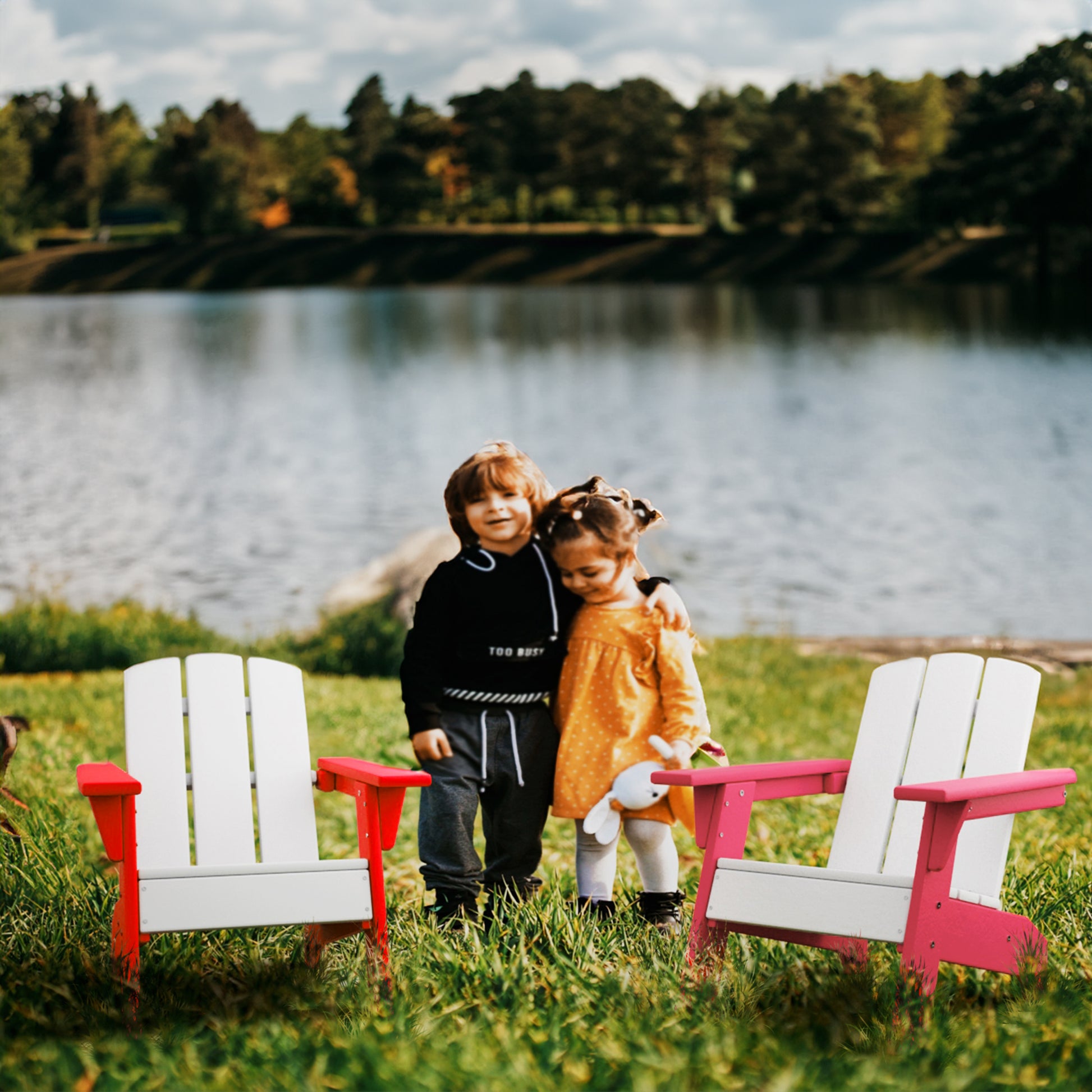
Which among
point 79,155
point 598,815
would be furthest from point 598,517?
point 79,155

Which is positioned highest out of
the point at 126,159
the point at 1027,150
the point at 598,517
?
the point at 126,159

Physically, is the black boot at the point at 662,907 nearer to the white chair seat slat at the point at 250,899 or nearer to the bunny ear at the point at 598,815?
the bunny ear at the point at 598,815

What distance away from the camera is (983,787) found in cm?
248

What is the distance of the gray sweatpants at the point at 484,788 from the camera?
2.89 metres

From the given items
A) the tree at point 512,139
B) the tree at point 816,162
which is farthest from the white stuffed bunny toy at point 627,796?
the tree at point 816,162

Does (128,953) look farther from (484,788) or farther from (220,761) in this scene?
(484,788)

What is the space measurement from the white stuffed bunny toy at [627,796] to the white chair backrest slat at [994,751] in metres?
0.69

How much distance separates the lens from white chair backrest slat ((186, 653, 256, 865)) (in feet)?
9.50

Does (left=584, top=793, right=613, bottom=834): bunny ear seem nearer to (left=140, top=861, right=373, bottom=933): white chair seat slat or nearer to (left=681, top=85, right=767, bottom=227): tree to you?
(left=140, top=861, right=373, bottom=933): white chair seat slat

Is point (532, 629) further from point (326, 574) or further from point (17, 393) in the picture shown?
point (17, 393)

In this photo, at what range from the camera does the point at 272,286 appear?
21.4m

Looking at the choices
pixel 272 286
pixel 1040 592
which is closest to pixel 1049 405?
pixel 1040 592

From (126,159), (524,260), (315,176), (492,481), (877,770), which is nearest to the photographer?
(492,481)

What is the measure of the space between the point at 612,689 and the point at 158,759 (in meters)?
1.06
